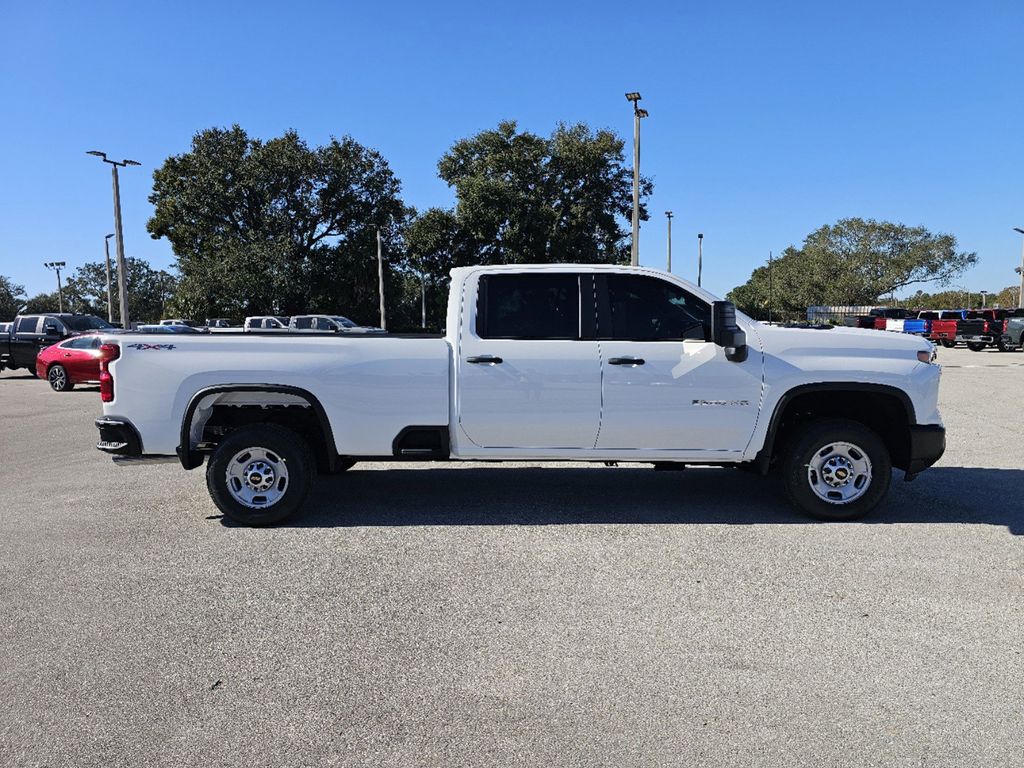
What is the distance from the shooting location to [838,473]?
597 cm

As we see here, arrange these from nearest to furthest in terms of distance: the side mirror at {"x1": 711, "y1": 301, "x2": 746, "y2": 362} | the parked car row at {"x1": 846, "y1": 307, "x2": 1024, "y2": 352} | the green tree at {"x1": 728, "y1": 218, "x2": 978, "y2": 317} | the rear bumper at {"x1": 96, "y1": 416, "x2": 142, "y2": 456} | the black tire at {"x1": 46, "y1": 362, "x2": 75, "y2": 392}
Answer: the side mirror at {"x1": 711, "y1": 301, "x2": 746, "y2": 362} < the rear bumper at {"x1": 96, "y1": 416, "x2": 142, "y2": 456} < the black tire at {"x1": 46, "y1": 362, "x2": 75, "y2": 392} < the parked car row at {"x1": 846, "y1": 307, "x2": 1024, "y2": 352} < the green tree at {"x1": 728, "y1": 218, "x2": 978, "y2": 317}

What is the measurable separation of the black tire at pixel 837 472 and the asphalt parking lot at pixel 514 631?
0.18m

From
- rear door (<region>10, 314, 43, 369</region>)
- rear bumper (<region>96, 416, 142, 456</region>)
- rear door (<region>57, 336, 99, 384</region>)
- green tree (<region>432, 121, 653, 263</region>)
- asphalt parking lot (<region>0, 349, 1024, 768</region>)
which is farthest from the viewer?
green tree (<region>432, 121, 653, 263</region>)

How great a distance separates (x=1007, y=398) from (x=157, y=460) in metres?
15.2

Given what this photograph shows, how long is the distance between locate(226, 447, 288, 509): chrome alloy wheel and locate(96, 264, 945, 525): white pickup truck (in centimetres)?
1

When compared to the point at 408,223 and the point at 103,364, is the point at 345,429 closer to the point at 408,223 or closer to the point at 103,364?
the point at 103,364

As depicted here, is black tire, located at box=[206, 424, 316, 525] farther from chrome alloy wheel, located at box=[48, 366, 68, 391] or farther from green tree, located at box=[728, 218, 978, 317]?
green tree, located at box=[728, 218, 978, 317]

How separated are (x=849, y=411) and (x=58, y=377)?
58.0 ft

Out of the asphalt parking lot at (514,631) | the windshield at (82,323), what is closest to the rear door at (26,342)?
the windshield at (82,323)

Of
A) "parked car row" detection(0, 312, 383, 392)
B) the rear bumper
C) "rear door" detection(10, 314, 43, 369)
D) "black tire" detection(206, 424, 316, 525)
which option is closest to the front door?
"black tire" detection(206, 424, 316, 525)

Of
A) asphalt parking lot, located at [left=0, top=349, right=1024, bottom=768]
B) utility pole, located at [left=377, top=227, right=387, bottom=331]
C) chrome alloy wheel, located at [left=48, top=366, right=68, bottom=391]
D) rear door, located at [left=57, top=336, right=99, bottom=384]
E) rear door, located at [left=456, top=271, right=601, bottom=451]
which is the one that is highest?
utility pole, located at [left=377, top=227, right=387, bottom=331]

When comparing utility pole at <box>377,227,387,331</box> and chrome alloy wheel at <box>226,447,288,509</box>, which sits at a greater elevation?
utility pole at <box>377,227,387,331</box>

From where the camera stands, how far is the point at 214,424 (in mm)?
6176

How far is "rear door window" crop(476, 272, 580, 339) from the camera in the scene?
19.5 feet
